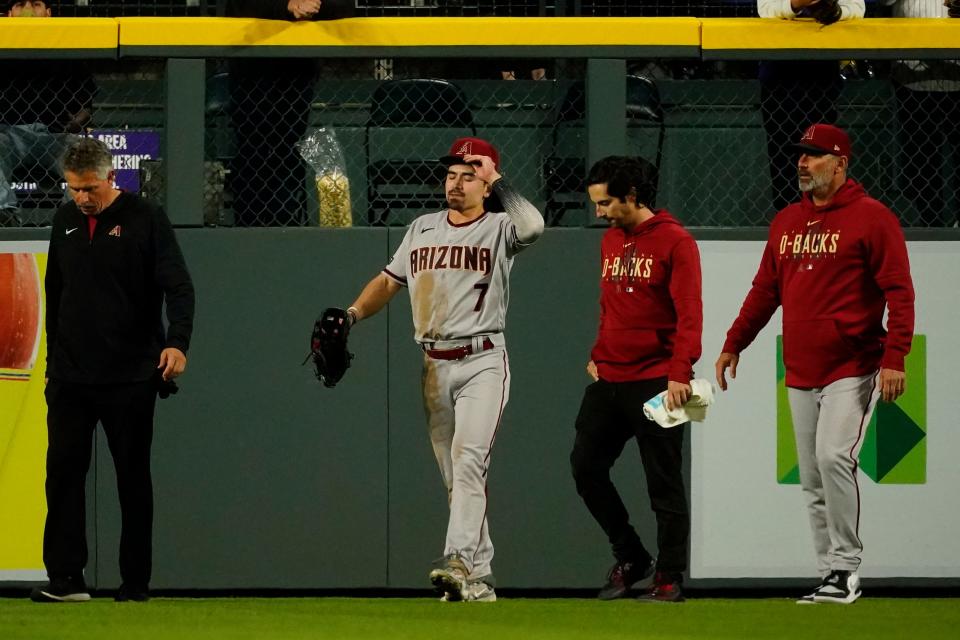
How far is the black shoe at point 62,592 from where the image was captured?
6.41 m

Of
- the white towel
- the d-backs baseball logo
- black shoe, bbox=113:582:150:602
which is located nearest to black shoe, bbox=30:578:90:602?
black shoe, bbox=113:582:150:602

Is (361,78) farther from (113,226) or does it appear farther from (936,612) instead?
(936,612)

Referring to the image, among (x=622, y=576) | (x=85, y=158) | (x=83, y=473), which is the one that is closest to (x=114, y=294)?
(x=85, y=158)

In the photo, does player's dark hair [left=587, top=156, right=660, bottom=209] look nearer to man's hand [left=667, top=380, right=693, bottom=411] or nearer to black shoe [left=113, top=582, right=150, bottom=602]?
man's hand [left=667, top=380, right=693, bottom=411]

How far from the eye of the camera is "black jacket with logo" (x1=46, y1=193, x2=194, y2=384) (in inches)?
253

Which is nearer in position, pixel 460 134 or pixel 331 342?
pixel 331 342

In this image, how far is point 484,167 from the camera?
6641 millimetres

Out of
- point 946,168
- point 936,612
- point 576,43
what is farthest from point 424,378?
point 946,168

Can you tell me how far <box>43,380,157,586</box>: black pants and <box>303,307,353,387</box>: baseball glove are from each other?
2.42 ft

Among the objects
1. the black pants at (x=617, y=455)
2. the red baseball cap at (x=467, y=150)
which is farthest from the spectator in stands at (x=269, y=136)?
the black pants at (x=617, y=455)

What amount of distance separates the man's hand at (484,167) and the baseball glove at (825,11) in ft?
6.45

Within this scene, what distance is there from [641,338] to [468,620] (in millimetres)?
1524

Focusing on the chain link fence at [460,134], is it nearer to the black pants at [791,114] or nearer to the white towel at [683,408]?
the black pants at [791,114]

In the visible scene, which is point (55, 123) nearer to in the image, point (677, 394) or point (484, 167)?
point (484, 167)
